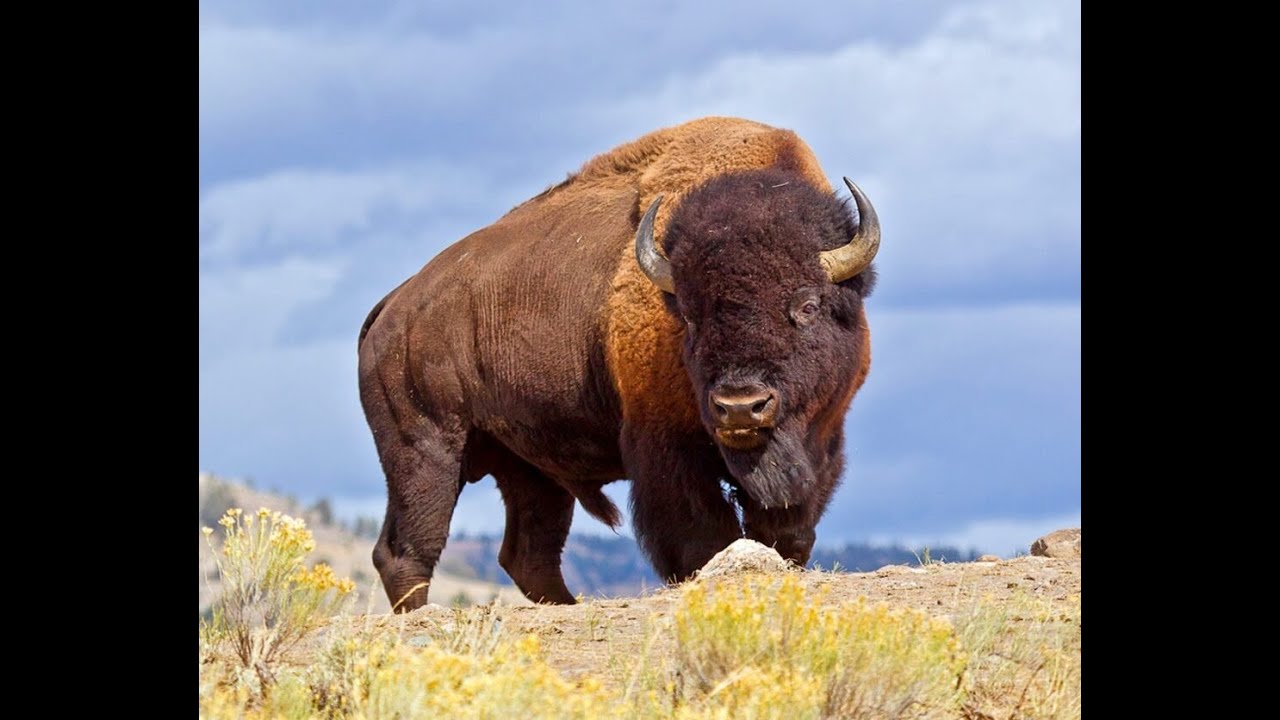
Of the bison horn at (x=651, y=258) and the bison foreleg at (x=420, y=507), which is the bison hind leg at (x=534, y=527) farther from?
the bison horn at (x=651, y=258)

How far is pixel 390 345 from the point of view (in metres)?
11.3

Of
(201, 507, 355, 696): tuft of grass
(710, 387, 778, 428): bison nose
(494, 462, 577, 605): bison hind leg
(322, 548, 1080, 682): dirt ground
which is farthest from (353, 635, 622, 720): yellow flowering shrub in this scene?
(494, 462, 577, 605): bison hind leg

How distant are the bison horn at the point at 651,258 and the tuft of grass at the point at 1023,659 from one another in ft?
9.59

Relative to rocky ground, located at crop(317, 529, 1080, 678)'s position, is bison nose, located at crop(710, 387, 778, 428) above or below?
above

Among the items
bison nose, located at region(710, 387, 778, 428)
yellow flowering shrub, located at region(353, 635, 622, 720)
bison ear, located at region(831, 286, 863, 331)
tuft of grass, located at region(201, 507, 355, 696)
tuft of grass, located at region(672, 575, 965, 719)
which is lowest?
yellow flowering shrub, located at region(353, 635, 622, 720)

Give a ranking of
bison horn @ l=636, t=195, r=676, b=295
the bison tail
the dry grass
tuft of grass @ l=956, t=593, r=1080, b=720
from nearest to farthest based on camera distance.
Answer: the dry grass
tuft of grass @ l=956, t=593, r=1080, b=720
bison horn @ l=636, t=195, r=676, b=295
the bison tail

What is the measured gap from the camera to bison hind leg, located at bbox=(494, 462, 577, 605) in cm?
1142

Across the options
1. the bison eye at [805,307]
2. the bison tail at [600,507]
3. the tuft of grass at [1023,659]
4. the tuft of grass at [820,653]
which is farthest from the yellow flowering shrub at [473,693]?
the bison tail at [600,507]

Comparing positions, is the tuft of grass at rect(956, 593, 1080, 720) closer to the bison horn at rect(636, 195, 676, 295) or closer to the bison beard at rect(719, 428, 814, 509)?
the bison beard at rect(719, 428, 814, 509)

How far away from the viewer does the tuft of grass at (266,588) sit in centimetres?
567

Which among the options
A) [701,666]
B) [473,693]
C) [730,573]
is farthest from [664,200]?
[473,693]

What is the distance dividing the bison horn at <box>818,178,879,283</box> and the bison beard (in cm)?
94
